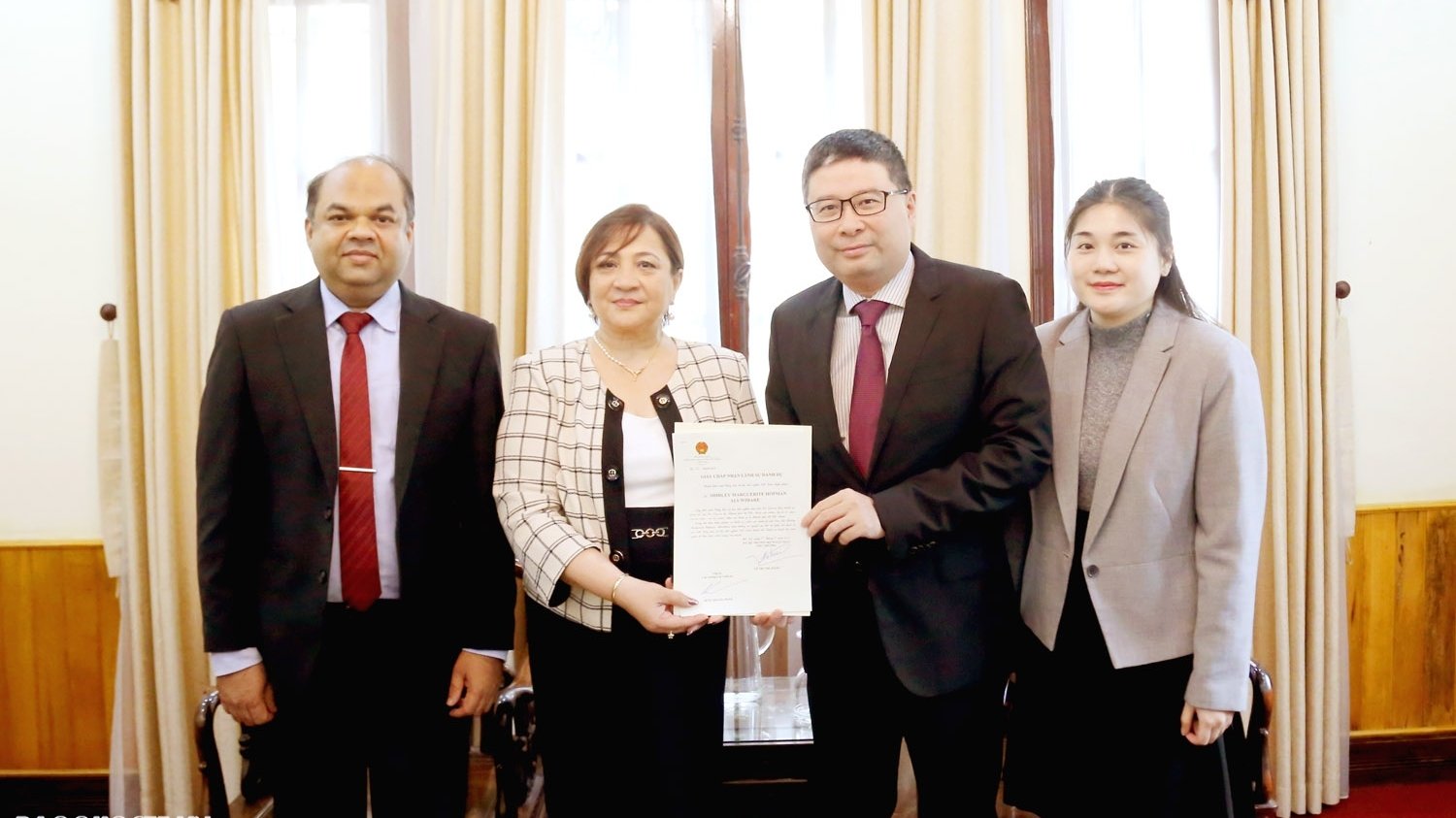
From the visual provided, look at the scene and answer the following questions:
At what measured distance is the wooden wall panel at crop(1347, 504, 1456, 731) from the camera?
120 inches

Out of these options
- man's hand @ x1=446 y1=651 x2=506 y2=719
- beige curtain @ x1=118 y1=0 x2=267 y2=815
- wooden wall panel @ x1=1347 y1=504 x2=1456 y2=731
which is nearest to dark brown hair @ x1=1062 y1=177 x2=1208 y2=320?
man's hand @ x1=446 y1=651 x2=506 y2=719

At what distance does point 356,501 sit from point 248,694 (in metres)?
0.47

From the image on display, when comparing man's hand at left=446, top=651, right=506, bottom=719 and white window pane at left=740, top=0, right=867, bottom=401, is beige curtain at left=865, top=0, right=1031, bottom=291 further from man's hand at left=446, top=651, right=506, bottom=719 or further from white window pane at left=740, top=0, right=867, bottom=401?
man's hand at left=446, top=651, right=506, bottom=719

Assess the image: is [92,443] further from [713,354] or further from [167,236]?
[713,354]

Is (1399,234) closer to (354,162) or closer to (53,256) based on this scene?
(354,162)

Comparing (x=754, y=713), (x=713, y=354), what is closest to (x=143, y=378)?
(x=713, y=354)

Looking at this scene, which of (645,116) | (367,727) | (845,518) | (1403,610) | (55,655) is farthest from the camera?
(1403,610)

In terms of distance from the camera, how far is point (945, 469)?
5.47 ft

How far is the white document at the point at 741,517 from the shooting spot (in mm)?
1646

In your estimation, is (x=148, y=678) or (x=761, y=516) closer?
(x=761, y=516)

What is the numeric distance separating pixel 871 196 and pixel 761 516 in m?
0.67

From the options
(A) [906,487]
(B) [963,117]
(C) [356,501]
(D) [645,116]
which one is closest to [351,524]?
(C) [356,501]

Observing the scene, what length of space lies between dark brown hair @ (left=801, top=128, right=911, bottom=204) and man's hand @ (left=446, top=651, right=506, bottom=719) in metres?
1.26

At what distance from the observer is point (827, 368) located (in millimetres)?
1761
